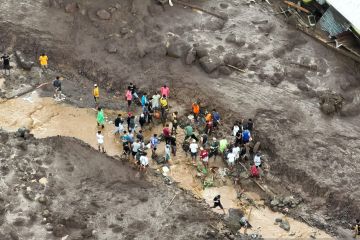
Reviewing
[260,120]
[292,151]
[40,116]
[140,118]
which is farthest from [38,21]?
[292,151]

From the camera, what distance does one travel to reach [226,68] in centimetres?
2881

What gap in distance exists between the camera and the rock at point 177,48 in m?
29.3

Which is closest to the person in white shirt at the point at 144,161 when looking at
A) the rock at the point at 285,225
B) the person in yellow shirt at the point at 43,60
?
the rock at the point at 285,225

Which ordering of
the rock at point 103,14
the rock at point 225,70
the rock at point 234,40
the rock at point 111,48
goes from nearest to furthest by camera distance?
the rock at point 225,70, the rock at point 111,48, the rock at point 234,40, the rock at point 103,14

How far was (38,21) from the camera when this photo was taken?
30672 millimetres

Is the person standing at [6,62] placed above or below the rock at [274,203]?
below

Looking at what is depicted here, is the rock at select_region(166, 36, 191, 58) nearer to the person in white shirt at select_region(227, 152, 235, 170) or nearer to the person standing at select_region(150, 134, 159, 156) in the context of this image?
the person standing at select_region(150, 134, 159, 156)

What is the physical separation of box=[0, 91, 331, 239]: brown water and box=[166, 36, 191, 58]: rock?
4341 millimetres

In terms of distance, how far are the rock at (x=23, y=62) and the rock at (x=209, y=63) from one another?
8.43 m

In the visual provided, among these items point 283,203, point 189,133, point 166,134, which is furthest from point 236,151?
point 166,134

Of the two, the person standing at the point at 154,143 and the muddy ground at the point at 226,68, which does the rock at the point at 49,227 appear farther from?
the muddy ground at the point at 226,68

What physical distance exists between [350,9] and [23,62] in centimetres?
1648

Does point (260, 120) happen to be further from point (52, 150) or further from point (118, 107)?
point (52, 150)

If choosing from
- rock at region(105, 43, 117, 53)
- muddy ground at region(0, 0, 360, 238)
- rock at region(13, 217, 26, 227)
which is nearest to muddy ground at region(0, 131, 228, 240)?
rock at region(13, 217, 26, 227)
